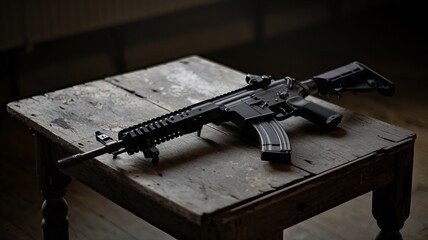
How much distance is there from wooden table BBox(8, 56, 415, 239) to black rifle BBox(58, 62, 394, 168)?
4cm

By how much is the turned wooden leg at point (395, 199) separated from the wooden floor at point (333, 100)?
0.38m

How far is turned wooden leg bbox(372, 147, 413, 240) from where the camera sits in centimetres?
239

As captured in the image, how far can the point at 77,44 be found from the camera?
4.26 m

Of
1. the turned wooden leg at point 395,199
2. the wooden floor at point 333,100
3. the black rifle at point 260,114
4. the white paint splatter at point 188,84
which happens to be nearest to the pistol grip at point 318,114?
the black rifle at point 260,114

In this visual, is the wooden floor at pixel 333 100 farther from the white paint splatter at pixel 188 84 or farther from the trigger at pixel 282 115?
the trigger at pixel 282 115

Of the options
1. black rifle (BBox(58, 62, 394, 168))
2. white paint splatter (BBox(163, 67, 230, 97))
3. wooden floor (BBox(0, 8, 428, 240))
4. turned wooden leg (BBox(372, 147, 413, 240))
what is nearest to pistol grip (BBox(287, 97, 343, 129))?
black rifle (BBox(58, 62, 394, 168))

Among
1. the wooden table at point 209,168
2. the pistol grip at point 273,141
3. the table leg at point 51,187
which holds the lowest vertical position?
the table leg at point 51,187

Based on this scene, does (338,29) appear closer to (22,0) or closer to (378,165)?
(22,0)

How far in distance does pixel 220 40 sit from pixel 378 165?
247cm

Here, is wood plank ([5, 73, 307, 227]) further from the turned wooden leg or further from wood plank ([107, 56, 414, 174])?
the turned wooden leg

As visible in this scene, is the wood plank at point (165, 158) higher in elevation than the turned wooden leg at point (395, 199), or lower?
higher

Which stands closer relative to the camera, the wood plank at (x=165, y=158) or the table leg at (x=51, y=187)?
Answer: the wood plank at (x=165, y=158)

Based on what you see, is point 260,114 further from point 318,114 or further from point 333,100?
point 333,100

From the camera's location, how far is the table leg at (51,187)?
2.55 meters
